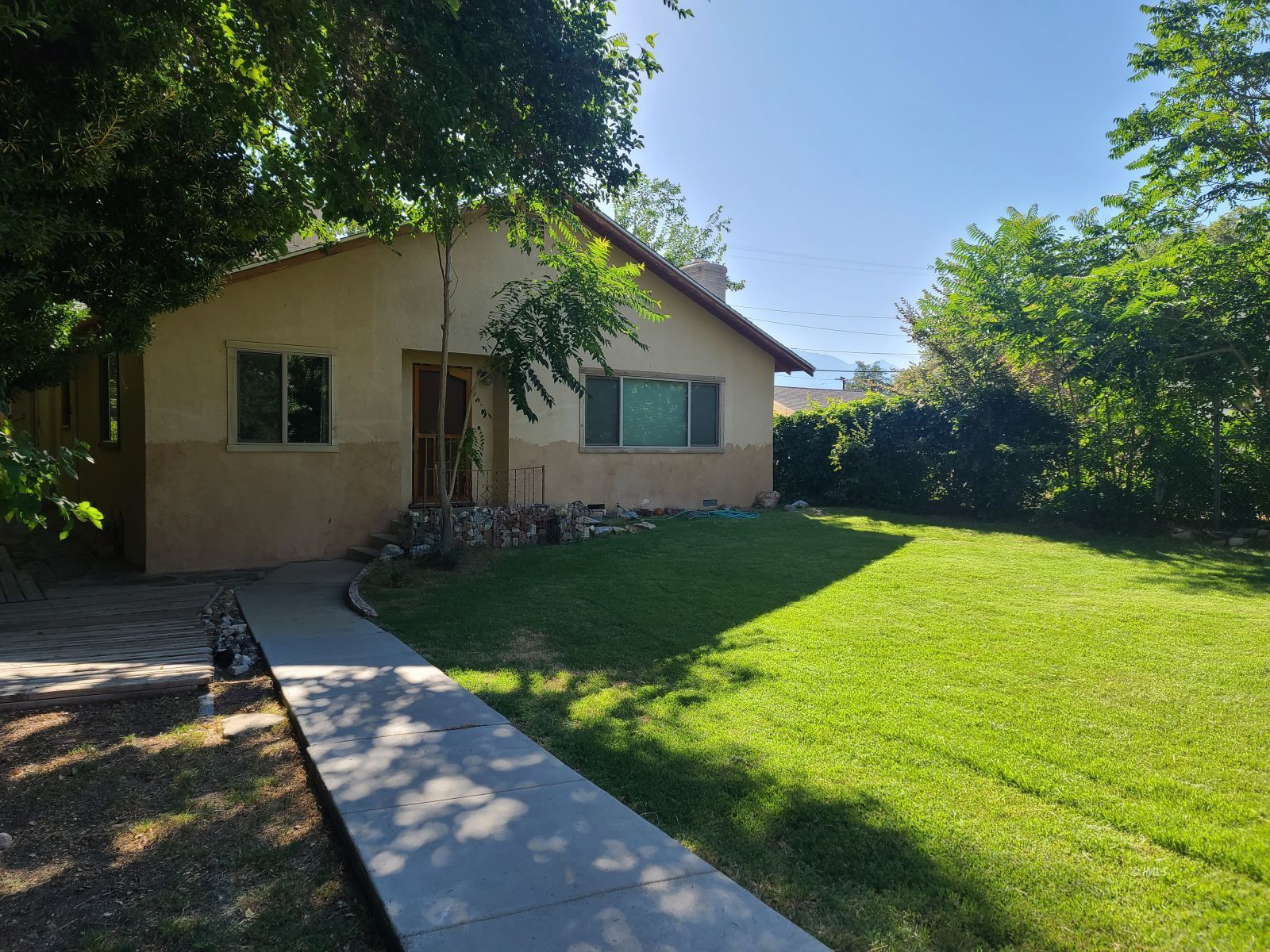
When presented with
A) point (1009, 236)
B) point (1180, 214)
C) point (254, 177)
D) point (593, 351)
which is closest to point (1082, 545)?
point (1180, 214)

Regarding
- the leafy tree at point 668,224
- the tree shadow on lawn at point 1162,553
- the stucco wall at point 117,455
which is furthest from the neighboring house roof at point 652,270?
the leafy tree at point 668,224

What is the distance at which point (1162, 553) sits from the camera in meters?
9.99

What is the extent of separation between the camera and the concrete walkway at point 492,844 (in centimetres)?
236

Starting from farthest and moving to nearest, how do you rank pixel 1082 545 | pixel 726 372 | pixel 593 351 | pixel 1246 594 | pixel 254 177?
pixel 726 372
pixel 1082 545
pixel 593 351
pixel 1246 594
pixel 254 177

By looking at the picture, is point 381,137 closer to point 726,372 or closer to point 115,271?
point 115,271

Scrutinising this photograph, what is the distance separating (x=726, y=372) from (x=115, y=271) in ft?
35.4

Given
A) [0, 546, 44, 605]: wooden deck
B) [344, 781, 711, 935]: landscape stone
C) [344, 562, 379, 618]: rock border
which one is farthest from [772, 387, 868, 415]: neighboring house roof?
[344, 781, 711, 935]: landscape stone

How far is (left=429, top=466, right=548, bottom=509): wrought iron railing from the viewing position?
12.0 metres

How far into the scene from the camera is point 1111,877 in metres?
2.64

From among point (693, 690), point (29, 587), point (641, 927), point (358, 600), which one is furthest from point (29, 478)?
point (29, 587)

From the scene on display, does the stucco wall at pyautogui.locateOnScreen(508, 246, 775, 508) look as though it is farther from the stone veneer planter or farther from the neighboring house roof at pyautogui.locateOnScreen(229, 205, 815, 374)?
the stone veneer planter

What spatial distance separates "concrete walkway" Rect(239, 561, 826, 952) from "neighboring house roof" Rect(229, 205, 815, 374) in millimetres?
6475

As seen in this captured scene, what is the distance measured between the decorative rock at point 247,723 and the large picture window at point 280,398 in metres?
5.79

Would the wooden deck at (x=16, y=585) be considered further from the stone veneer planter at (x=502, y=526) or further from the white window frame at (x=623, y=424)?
the white window frame at (x=623, y=424)
